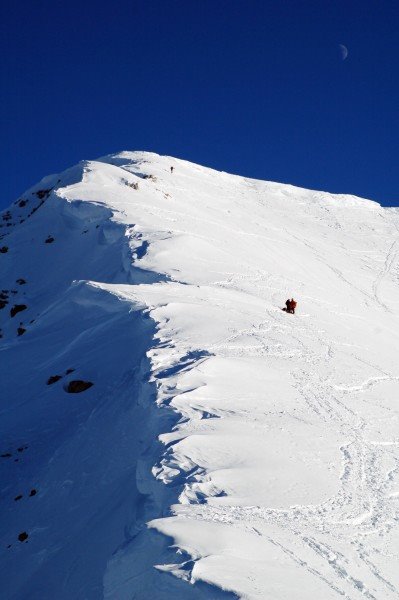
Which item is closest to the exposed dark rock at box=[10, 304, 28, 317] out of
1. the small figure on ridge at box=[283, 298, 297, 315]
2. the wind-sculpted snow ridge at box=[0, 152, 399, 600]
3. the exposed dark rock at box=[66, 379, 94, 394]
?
the wind-sculpted snow ridge at box=[0, 152, 399, 600]

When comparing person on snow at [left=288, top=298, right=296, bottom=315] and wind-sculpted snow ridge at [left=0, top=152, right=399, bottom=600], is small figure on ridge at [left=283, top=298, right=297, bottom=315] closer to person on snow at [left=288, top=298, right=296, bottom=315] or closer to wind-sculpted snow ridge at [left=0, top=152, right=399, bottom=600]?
person on snow at [left=288, top=298, right=296, bottom=315]

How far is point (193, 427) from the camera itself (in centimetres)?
796

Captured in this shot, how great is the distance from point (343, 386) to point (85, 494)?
210 inches

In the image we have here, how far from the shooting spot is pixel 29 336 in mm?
17531

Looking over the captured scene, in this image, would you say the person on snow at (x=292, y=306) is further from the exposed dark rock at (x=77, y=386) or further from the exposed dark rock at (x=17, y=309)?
the exposed dark rock at (x=17, y=309)

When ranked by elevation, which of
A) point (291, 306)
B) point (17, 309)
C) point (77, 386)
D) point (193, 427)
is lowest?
point (77, 386)

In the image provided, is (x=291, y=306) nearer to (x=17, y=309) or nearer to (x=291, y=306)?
(x=291, y=306)

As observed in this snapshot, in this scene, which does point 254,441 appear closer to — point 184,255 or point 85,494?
point 85,494

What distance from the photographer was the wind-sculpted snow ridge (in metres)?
5.51

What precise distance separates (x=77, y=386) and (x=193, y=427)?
17.1ft

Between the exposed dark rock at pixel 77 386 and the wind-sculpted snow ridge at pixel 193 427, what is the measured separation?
32 millimetres

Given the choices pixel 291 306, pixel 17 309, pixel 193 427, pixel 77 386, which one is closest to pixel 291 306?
pixel 291 306

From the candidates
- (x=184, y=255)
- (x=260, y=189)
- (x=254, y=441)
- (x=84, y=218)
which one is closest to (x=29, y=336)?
(x=184, y=255)

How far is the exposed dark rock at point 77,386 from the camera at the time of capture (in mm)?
12406
